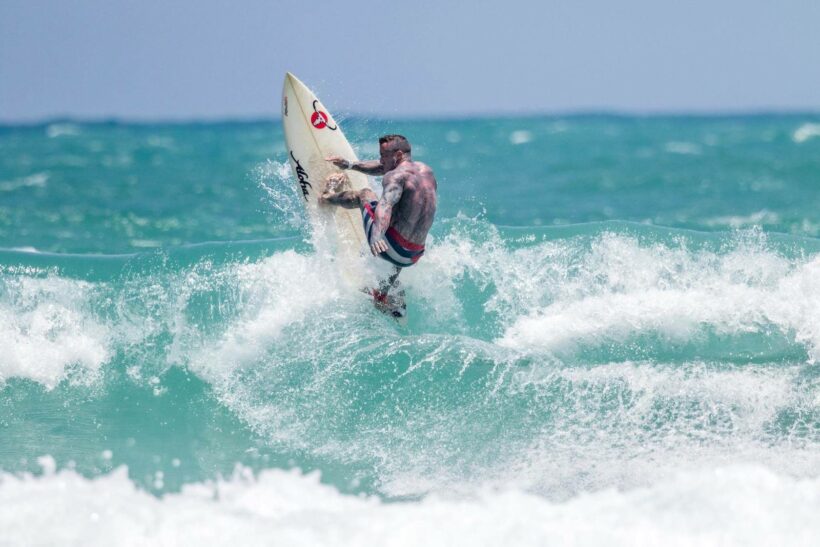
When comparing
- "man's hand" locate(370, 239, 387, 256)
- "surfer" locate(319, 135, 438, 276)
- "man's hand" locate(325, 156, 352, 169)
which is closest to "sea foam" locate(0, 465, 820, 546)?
"man's hand" locate(370, 239, 387, 256)

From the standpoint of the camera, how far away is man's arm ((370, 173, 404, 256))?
6.89 metres

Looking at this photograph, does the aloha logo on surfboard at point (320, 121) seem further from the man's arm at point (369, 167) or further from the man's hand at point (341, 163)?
the man's arm at point (369, 167)

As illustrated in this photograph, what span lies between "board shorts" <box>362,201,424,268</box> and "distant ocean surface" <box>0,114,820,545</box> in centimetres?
52

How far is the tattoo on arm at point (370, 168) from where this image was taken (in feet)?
24.8

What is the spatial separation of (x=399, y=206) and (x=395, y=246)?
303mm

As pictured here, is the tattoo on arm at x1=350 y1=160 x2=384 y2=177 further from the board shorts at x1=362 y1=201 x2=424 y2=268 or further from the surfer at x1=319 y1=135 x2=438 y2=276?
the board shorts at x1=362 y1=201 x2=424 y2=268

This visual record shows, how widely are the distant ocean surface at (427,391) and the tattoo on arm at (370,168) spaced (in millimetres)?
554

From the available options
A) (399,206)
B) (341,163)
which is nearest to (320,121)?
(341,163)

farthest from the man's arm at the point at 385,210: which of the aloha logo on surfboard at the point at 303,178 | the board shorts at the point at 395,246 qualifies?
the aloha logo on surfboard at the point at 303,178

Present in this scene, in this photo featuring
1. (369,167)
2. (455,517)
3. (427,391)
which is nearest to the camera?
(455,517)

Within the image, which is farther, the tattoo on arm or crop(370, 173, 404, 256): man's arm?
the tattoo on arm

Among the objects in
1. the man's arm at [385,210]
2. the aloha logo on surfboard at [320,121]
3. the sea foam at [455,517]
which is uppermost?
the aloha logo on surfboard at [320,121]

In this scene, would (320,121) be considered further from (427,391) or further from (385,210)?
(427,391)

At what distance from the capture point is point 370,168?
7586 millimetres
